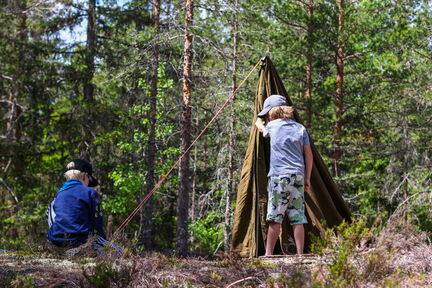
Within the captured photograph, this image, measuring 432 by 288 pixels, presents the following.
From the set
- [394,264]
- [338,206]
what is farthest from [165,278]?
[338,206]

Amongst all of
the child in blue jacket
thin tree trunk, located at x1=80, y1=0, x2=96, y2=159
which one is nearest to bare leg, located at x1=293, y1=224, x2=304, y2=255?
the child in blue jacket

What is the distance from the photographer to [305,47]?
52.2 ft

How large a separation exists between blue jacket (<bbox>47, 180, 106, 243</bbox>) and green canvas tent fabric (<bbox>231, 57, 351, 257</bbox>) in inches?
66.9

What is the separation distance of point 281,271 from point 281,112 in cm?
226

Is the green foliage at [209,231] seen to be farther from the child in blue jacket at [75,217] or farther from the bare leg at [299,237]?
the child in blue jacket at [75,217]

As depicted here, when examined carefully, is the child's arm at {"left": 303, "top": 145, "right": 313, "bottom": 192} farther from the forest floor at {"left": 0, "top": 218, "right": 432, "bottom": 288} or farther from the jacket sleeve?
the jacket sleeve

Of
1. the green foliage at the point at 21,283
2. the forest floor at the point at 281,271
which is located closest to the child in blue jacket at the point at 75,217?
the forest floor at the point at 281,271

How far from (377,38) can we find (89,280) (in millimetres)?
13127

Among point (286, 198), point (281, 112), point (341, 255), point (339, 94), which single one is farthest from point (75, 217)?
point (339, 94)

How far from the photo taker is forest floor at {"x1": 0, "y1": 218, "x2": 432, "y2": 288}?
353cm

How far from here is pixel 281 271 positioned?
4.05 meters

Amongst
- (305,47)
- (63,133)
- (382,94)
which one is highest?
(305,47)

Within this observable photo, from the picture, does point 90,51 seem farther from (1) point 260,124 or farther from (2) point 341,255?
(2) point 341,255

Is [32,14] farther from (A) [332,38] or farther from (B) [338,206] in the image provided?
(B) [338,206]
